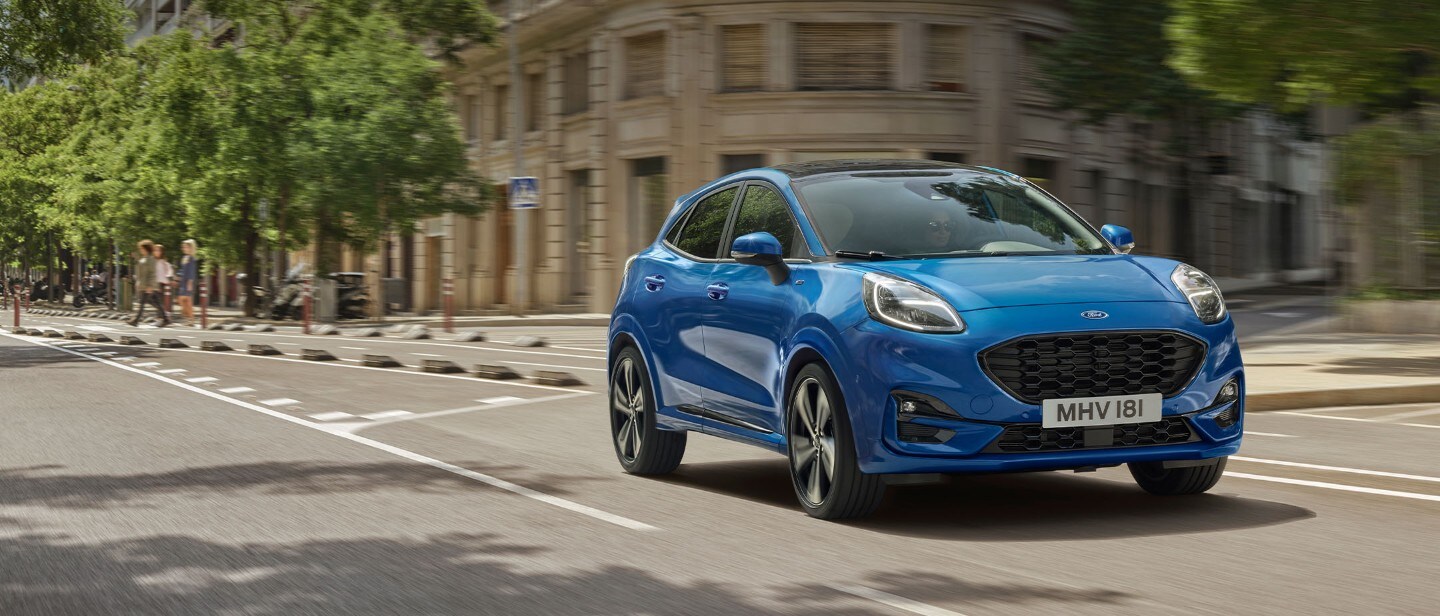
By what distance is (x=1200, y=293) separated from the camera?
289 inches

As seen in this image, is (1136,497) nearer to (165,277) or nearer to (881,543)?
(881,543)

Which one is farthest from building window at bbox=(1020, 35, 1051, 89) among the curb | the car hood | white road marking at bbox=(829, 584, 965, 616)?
white road marking at bbox=(829, 584, 965, 616)

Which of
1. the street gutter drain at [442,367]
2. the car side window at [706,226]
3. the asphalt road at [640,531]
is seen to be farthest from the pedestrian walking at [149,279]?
the car side window at [706,226]

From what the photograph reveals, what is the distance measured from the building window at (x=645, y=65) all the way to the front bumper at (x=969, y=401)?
30133 millimetres

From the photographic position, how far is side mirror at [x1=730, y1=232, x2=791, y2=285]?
7727mm

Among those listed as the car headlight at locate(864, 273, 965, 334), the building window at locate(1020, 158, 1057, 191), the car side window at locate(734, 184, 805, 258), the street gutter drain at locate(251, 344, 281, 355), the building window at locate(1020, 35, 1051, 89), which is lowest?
the street gutter drain at locate(251, 344, 281, 355)

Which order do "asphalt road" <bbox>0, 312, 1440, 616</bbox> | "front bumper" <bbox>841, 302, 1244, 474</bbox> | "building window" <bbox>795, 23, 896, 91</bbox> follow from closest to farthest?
"asphalt road" <bbox>0, 312, 1440, 616</bbox>, "front bumper" <bbox>841, 302, 1244, 474</bbox>, "building window" <bbox>795, 23, 896, 91</bbox>

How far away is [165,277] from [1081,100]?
20.2m

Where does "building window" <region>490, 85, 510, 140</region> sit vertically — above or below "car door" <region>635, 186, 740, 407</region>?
above

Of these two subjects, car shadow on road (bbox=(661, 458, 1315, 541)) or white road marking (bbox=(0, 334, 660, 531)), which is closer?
car shadow on road (bbox=(661, 458, 1315, 541))

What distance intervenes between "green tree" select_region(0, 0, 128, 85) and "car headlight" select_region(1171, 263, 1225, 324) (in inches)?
940

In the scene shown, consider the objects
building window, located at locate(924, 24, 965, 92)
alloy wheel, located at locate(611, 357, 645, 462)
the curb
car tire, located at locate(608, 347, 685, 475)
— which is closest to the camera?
car tire, located at locate(608, 347, 685, 475)

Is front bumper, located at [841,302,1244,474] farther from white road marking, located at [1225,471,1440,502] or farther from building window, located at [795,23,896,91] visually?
building window, located at [795,23,896,91]

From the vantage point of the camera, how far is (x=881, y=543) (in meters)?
6.86
